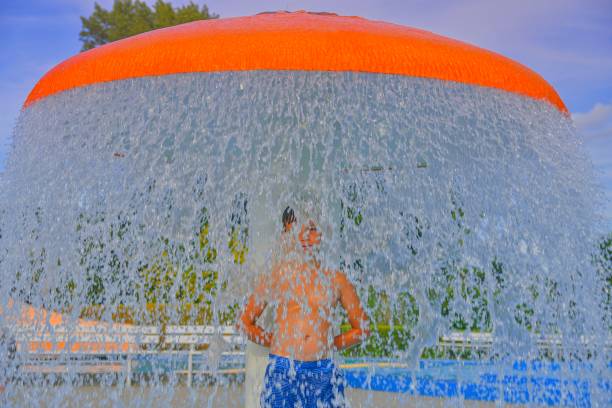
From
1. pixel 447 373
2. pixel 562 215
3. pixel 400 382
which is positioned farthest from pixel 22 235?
pixel 447 373

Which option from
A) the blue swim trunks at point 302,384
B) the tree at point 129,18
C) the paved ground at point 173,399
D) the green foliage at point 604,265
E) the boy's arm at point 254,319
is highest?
the tree at point 129,18

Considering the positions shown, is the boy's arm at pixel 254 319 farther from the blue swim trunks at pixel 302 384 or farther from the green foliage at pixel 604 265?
the green foliage at pixel 604 265

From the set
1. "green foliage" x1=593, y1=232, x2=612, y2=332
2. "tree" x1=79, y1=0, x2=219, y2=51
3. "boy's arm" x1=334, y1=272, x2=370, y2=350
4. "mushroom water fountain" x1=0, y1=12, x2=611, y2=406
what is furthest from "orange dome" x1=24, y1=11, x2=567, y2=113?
"tree" x1=79, y1=0, x2=219, y2=51

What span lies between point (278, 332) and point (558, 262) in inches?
99.4

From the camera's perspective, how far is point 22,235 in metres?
4.96

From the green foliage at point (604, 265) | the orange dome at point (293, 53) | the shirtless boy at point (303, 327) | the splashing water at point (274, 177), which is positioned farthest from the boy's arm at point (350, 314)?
the green foliage at point (604, 265)

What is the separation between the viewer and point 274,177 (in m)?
4.40

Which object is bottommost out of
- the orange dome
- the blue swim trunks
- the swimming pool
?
the swimming pool

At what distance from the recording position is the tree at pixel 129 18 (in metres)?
22.8

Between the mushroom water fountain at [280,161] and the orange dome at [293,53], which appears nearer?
the orange dome at [293,53]

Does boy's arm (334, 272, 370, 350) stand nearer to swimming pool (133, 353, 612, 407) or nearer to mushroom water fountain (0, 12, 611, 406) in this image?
mushroom water fountain (0, 12, 611, 406)

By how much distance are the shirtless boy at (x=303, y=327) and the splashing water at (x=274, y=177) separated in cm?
39

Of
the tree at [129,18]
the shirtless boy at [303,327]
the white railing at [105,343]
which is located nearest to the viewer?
the shirtless boy at [303,327]

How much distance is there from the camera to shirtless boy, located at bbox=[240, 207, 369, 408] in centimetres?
334
